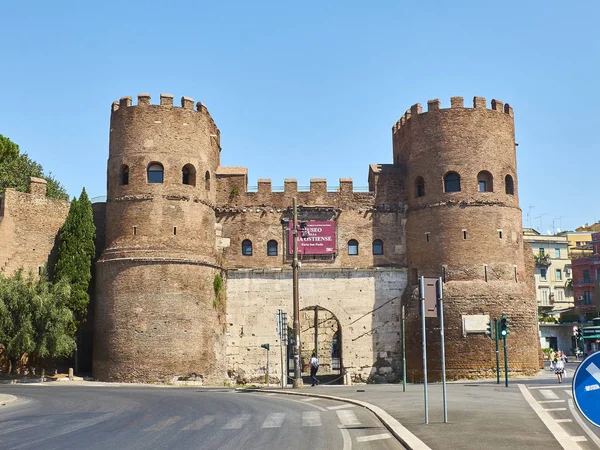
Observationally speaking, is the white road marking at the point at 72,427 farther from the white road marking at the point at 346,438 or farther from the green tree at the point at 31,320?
the green tree at the point at 31,320

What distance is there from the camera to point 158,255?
35562 mm

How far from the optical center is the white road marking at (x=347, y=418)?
15781mm

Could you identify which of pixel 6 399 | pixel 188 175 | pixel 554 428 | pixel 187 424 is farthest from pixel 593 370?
pixel 188 175

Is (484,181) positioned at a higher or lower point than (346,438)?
higher

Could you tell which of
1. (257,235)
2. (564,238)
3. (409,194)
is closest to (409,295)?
(409,194)

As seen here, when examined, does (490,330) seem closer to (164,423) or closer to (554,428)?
(554,428)

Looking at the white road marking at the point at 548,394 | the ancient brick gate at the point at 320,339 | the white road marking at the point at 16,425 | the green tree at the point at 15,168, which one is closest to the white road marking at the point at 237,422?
the white road marking at the point at 16,425

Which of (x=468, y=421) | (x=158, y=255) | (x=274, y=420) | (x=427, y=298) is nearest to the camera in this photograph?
(x=427, y=298)

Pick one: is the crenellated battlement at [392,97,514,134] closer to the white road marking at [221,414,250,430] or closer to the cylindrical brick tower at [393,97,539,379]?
the cylindrical brick tower at [393,97,539,379]

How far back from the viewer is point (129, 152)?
36562 mm

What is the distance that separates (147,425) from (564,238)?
7462cm

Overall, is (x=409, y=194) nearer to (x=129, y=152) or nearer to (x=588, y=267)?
(x=129, y=152)

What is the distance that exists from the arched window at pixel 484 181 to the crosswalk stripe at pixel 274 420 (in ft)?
75.9

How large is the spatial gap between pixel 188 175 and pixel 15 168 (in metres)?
19.1
